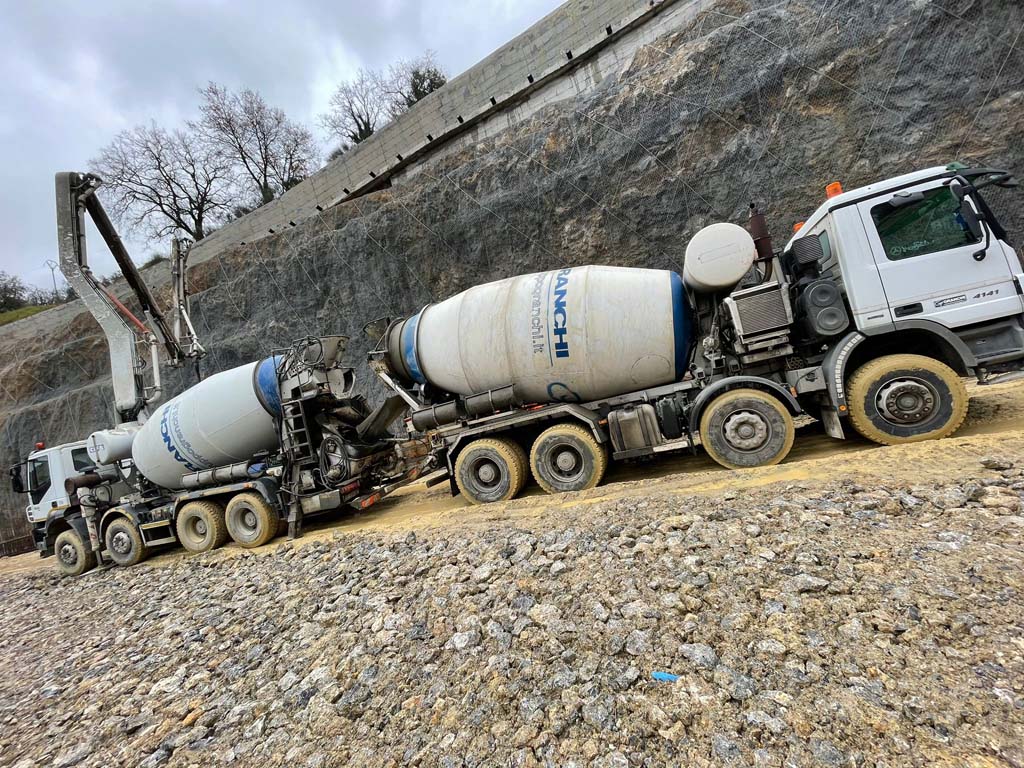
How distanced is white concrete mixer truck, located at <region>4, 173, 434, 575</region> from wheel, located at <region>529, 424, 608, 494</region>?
7.86ft

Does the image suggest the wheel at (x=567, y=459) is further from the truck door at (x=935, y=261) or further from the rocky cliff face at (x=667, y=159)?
the rocky cliff face at (x=667, y=159)

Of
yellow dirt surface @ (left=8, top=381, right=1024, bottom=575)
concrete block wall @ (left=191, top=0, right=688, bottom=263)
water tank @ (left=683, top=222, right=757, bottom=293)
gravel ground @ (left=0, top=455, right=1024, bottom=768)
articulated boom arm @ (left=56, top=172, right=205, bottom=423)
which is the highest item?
concrete block wall @ (left=191, top=0, right=688, bottom=263)

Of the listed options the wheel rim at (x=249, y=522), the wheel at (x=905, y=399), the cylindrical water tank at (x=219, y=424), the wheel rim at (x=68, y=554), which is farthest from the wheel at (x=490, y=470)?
the wheel rim at (x=68, y=554)

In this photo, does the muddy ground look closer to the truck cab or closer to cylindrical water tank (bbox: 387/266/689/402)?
cylindrical water tank (bbox: 387/266/689/402)

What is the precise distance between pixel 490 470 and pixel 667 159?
38.8 ft

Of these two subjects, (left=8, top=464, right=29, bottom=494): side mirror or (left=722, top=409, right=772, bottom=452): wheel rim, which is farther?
(left=8, top=464, right=29, bottom=494): side mirror

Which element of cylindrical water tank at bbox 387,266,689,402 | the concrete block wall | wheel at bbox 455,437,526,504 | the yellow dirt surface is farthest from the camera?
the concrete block wall

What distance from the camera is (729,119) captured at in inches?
515

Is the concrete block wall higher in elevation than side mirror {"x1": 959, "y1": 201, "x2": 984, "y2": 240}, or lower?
higher

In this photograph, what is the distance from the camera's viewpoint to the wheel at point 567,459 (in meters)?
6.08

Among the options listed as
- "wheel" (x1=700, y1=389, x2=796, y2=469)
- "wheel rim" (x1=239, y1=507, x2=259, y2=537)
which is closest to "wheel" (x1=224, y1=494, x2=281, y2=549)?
"wheel rim" (x1=239, y1=507, x2=259, y2=537)

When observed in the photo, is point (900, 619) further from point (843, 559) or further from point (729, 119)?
point (729, 119)

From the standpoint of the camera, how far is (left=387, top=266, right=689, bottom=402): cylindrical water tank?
5.95 metres

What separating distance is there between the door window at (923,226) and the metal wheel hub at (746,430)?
7.51ft
